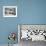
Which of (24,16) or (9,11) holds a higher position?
(9,11)

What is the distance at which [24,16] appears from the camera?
390 centimetres

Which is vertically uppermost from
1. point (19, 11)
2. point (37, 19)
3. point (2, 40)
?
point (19, 11)

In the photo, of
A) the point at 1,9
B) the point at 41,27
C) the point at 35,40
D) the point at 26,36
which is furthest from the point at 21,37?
the point at 1,9

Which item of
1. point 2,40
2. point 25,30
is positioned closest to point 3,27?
point 2,40

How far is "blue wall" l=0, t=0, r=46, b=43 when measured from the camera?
12.8 ft

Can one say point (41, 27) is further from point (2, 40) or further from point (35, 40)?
point (2, 40)

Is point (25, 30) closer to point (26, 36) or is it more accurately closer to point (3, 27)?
point (26, 36)

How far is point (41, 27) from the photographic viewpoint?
382 centimetres

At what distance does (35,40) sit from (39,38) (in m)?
0.13

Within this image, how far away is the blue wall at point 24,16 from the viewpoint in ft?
12.8

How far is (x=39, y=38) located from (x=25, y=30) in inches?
18.3

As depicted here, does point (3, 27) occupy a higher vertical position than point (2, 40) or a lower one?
higher

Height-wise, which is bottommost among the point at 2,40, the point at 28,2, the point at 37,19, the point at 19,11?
the point at 2,40

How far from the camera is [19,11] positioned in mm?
3887
